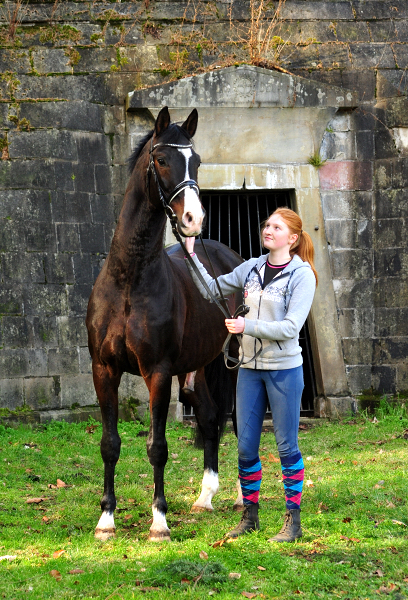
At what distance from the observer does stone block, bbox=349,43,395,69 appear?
30.3 feet

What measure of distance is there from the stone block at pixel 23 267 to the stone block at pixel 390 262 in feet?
14.0

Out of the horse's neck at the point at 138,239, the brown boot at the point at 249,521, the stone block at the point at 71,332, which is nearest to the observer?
the brown boot at the point at 249,521

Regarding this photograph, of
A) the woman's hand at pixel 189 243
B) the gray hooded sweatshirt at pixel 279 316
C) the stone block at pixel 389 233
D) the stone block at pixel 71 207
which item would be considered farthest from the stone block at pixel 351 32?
the gray hooded sweatshirt at pixel 279 316

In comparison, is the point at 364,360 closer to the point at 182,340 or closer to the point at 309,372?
the point at 309,372

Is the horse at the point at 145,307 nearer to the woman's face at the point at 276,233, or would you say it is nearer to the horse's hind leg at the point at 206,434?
the woman's face at the point at 276,233

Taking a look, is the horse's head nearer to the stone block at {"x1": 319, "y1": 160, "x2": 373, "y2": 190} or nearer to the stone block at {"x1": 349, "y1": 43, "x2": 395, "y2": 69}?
the stone block at {"x1": 319, "y1": 160, "x2": 373, "y2": 190}

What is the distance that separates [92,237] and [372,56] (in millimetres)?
4430

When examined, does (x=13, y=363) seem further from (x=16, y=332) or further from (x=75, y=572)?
(x=75, y=572)

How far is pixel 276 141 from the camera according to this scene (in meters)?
9.00

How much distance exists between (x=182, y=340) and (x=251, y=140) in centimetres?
471

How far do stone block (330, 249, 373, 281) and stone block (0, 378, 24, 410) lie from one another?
4238 mm

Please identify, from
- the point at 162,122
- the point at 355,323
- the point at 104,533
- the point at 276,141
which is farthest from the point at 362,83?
the point at 104,533

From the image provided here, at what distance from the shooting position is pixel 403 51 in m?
9.27

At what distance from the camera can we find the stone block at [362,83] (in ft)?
30.2
